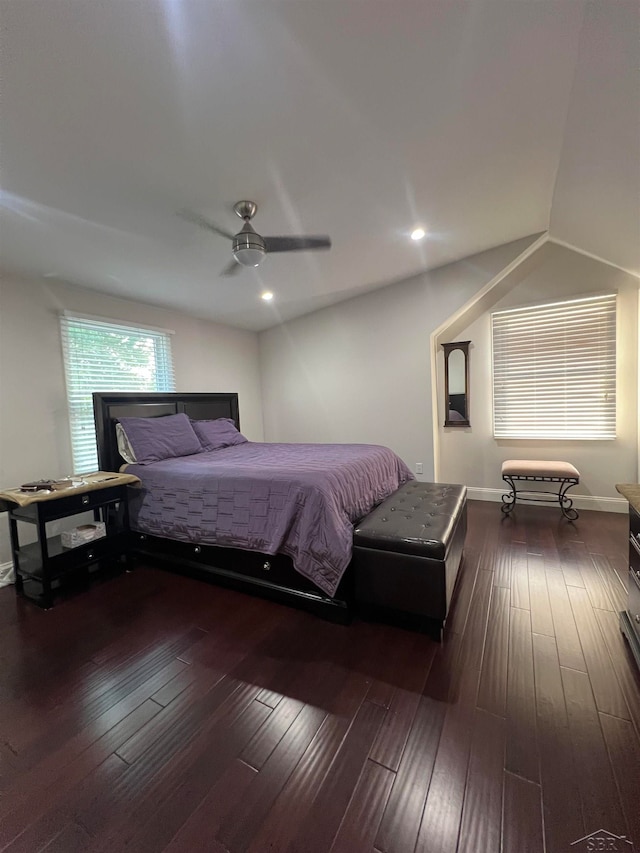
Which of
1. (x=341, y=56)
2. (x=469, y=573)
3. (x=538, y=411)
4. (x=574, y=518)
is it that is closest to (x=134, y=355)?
(x=341, y=56)

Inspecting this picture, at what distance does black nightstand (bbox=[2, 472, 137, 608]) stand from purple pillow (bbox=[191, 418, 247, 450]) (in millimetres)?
1100

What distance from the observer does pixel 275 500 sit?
221cm

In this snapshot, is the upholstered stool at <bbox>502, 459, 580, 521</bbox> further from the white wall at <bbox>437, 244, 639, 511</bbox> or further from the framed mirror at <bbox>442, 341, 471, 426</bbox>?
the framed mirror at <bbox>442, 341, 471, 426</bbox>

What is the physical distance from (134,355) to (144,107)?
255 centimetres

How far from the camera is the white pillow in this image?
123 inches

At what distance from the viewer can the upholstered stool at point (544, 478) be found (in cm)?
344

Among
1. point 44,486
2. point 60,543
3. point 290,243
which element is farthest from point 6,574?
point 290,243

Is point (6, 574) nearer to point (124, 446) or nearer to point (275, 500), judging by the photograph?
point (124, 446)

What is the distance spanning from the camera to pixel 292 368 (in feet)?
16.5

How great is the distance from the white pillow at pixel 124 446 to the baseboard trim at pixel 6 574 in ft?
A: 3.59

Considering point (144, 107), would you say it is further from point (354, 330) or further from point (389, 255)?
point (354, 330)

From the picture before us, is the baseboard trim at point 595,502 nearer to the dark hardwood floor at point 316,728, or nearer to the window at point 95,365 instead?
the dark hardwood floor at point 316,728

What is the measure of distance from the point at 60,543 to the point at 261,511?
1607 mm

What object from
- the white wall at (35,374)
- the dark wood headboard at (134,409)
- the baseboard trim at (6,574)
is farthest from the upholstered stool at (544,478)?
the baseboard trim at (6,574)
